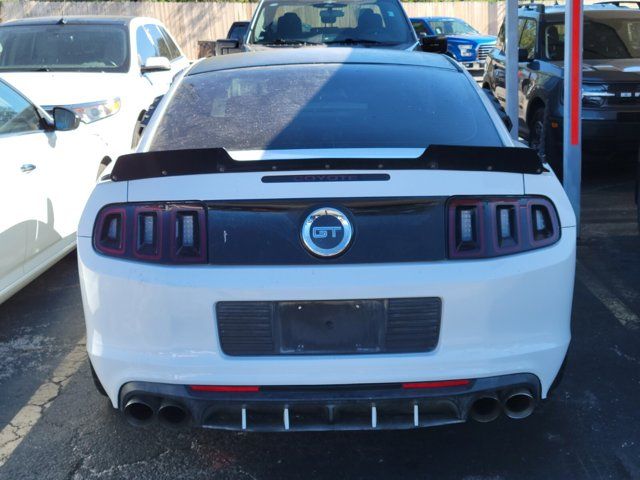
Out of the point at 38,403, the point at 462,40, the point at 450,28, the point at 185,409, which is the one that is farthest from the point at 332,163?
the point at 450,28

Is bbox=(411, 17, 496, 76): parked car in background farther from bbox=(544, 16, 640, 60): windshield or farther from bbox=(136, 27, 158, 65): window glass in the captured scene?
bbox=(136, 27, 158, 65): window glass

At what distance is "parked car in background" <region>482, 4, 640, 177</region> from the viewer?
838 cm

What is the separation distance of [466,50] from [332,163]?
19.6 m

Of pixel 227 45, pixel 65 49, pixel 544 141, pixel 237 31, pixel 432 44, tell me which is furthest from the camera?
pixel 237 31

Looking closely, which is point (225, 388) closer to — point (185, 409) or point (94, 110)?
point (185, 409)

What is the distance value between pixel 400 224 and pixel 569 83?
13.5 ft

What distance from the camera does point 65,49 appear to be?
30.0ft

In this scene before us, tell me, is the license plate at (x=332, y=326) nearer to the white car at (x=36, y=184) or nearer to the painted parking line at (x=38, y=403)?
the painted parking line at (x=38, y=403)

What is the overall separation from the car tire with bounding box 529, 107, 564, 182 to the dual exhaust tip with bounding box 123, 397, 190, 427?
5939mm

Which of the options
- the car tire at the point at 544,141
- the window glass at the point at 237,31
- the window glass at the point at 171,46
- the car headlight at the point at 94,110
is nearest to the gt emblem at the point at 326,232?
the car headlight at the point at 94,110

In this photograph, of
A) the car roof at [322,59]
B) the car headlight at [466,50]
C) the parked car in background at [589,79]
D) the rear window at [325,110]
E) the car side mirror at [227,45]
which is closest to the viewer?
the rear window at [325,110]

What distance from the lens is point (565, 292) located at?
10.2 ft

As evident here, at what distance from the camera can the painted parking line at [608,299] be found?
507 cm

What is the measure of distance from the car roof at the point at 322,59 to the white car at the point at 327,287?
143cm
